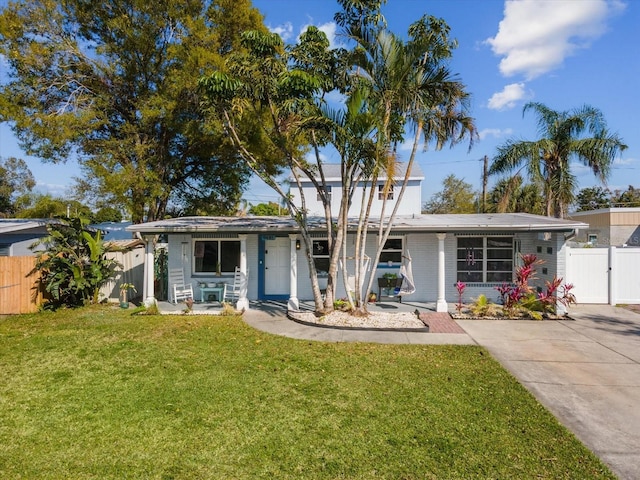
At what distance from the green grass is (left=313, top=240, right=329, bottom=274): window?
4738 mm

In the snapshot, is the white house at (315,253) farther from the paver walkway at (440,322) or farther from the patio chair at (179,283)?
the paver walkway at (440,322)

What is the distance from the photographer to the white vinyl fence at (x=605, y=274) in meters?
11.0

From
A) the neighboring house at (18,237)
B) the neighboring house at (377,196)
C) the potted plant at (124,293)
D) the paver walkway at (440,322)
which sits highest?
the neighboring house at (377,196)

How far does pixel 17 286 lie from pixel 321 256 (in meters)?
8.73

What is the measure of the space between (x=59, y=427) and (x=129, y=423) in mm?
726

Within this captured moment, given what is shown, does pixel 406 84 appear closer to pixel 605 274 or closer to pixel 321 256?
pixel 321 256

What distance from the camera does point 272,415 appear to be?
430cm

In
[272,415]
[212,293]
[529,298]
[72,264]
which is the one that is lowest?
[272,415]

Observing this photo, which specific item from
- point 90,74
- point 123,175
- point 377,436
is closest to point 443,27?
point 377,436

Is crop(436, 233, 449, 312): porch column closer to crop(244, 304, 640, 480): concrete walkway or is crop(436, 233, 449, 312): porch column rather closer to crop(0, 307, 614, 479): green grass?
crop(244, 304, 640, 480): concrete walkway

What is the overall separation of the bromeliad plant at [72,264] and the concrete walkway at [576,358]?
5013mm

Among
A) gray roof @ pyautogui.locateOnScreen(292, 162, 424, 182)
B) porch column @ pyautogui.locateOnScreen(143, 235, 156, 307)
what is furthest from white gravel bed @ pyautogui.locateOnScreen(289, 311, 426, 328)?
gray roof @ pyautogui.locateOnScreen(292, 162, 424, 182)

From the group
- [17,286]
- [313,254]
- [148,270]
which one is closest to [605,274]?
[313,254]

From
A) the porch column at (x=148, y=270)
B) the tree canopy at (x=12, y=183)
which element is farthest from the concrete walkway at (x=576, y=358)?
the tree canopy at (x=12, y=183)
